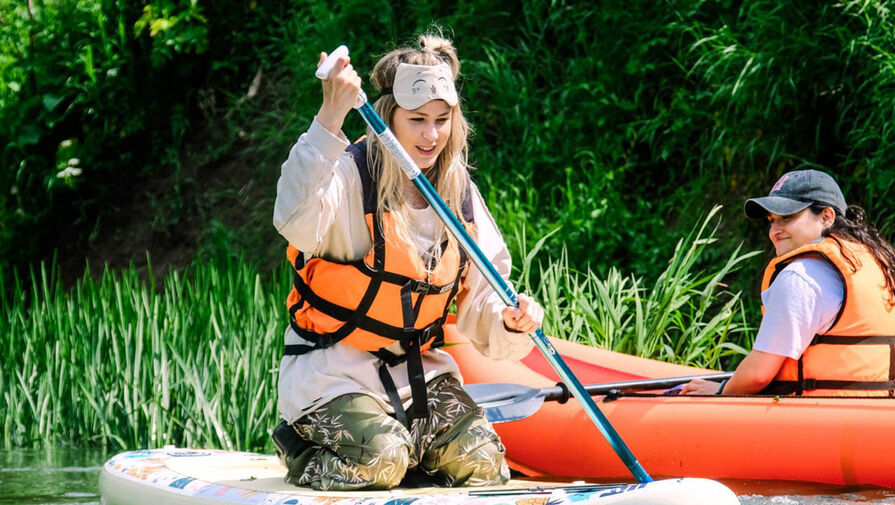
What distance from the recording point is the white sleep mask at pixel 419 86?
267 cm

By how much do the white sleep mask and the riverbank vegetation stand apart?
5.23ft

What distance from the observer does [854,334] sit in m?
3.01

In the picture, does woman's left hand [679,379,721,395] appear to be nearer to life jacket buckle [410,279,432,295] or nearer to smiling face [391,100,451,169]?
life jacket buckle [410,279,432,295]

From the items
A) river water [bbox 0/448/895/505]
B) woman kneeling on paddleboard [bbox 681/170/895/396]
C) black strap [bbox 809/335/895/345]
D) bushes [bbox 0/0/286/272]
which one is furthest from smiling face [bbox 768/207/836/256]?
bushes [bbox 0/0/286/272]

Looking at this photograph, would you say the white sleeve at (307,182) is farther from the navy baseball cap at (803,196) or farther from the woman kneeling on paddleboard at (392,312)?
the navy baseball cap at (803,196)

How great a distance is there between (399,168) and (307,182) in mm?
335

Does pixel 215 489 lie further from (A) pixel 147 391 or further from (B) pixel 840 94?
(B) pixel 840 94

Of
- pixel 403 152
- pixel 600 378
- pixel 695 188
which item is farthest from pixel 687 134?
pixel 403 152

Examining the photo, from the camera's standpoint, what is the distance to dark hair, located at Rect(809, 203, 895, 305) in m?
3.06

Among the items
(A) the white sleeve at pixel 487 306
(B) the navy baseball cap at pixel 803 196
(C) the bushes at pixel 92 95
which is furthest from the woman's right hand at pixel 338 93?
(C) the bushes at pixel 92 95

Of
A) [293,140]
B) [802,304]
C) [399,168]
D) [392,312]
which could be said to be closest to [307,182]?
[399,168]

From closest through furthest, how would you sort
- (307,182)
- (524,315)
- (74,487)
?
(307,182), (524,315), (74,487)

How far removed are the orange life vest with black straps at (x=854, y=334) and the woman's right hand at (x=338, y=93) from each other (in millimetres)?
1403

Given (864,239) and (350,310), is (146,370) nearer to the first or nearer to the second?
(350,310)
